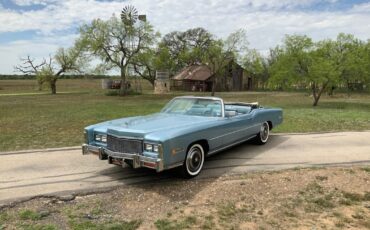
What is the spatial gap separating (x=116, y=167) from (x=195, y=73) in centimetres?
4988

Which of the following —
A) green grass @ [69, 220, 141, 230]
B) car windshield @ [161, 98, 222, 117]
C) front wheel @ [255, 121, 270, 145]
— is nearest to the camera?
green grass @ [69, 220, 141, 230]

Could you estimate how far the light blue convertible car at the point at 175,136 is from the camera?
502 centimetres

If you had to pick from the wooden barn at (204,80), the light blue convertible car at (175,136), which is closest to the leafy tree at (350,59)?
the light blue convertible car at (175,136)

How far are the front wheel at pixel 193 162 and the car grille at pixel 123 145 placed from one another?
0.87 metres

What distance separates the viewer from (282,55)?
23.7 meters

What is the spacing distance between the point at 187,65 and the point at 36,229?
2253 inches

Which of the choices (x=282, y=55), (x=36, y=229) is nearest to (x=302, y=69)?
(x=282, y=55)

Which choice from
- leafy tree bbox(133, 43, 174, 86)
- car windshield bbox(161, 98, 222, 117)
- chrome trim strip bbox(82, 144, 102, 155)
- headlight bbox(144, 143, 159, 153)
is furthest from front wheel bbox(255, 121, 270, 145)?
leafy tree bbox(133, 43, 174, 86)

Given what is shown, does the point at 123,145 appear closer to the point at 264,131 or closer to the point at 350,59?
the point at 264,131

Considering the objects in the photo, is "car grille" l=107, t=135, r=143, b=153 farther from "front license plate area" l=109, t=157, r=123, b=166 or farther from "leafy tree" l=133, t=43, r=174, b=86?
"leafy tree" l=133, t=43, r=174, b=86

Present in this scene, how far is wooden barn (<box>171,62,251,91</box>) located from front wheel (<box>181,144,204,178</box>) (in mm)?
47703

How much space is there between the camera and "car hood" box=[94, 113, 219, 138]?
17.3 feet

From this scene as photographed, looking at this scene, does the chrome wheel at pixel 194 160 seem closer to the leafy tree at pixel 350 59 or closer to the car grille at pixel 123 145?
the car grille at pixel 123 145

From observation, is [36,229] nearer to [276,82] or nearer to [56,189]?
[56,189]
